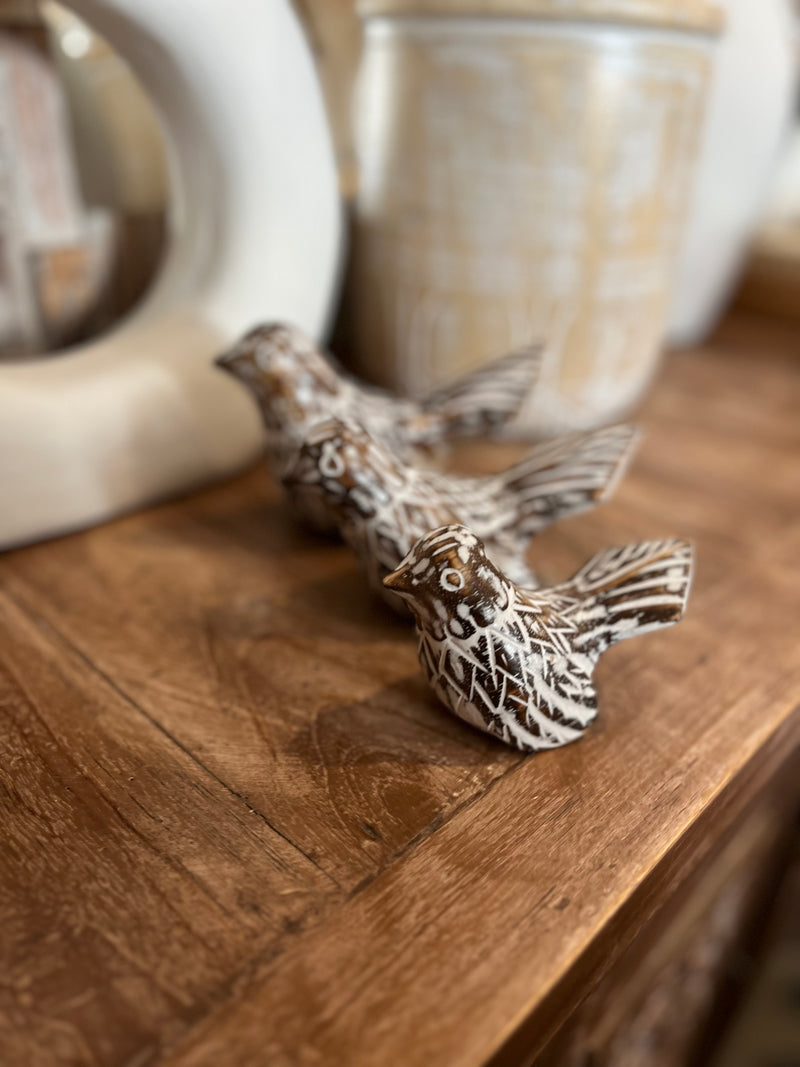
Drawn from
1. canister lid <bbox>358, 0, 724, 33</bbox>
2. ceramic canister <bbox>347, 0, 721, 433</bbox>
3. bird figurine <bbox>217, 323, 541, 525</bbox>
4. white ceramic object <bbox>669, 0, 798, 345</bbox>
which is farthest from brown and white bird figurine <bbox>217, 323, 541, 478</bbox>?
white ceramic object <bbox>669, 0, 798, 345</bbox>

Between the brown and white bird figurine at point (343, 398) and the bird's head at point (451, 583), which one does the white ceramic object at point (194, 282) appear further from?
the bird's head at point (451, 583)

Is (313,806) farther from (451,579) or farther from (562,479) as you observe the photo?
(562,479)

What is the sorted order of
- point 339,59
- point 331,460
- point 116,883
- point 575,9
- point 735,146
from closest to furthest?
point 116,883 → point 331,460 → point 575,9 → point 339,59 → point 735,146

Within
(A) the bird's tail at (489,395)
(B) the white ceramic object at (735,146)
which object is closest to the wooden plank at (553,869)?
(A) the bird's tail at (489,395)

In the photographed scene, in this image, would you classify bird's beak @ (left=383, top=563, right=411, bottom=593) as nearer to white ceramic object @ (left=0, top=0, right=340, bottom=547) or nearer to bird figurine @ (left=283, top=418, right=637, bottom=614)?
bird figurine @ (left=283, top=418, right=637, bottom=614)

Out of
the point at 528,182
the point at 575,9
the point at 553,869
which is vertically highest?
the point at 575,9

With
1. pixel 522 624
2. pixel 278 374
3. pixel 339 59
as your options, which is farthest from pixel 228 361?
pixel 339 59

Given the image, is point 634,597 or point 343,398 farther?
point 343,398

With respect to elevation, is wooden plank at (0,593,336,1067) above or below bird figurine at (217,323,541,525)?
below
